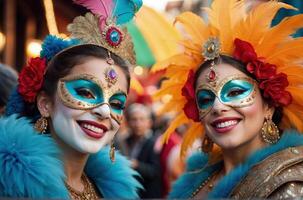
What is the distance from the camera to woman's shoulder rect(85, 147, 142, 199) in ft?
11.3

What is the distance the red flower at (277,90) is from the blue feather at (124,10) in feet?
2.81

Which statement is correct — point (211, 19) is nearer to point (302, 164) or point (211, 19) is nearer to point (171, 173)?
point (302, 164)

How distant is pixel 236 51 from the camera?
3457 millimetres

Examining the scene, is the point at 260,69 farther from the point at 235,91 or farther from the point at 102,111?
the point at 102,111

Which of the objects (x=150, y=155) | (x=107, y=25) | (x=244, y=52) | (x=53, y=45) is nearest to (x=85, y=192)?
(x=53, y=45)

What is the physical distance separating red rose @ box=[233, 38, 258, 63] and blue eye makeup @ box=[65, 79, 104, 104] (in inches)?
34.6

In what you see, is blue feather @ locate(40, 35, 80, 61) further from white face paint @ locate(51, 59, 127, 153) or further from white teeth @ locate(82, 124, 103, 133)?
white teeth @ locate(82, 124, 103, 133)

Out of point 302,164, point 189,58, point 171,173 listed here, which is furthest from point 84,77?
point 171,173

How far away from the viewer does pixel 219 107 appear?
3373mm

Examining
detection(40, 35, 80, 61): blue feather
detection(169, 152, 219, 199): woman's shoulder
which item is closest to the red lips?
detection(169, 152, 219, 199): woman's shoulder

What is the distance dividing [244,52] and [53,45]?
3.59 feet

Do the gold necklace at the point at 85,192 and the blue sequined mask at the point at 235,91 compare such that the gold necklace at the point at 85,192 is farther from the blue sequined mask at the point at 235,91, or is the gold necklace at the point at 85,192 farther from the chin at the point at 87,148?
the blue sequined mask at the point at 235,91

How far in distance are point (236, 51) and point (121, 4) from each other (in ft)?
2.38

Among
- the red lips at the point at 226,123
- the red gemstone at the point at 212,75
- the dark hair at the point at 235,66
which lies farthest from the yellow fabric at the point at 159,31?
the red lips at the point at 226,123
